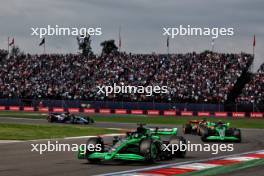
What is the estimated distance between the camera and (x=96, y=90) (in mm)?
57094

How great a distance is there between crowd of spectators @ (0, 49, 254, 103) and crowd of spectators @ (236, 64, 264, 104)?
1.47m

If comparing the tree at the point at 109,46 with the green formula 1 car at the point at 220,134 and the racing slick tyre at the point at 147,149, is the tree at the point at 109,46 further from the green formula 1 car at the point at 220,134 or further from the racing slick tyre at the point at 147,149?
the racing slick tyre at the point at 147,149

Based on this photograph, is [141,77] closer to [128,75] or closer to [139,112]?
[128,75]

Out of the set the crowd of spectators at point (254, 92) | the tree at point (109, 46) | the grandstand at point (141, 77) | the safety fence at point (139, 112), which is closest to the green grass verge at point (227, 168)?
the safety fence at point (139, 112)

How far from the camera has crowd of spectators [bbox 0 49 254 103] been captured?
53625 mm

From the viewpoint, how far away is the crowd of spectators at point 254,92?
166 ft

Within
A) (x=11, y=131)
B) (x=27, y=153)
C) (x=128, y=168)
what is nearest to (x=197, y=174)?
(x=128, y=168)

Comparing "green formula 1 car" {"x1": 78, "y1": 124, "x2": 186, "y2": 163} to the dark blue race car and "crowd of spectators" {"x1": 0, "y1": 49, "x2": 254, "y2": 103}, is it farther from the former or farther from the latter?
"crowd of spectators" {"x1": 0, "y1": 49, "x2": 254, "y2": 103}

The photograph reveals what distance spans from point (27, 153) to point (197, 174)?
6553mm

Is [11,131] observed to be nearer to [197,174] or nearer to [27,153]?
[27,153]

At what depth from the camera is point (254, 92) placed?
51.8 m

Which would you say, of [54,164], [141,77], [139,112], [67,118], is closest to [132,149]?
[54,164]

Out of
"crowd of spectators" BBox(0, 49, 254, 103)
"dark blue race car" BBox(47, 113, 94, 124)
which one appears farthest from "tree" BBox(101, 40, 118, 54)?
"dark blue race car" BBox(47, 113, 94, 124)

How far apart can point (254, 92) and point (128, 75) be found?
12973 mm
